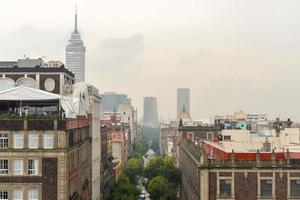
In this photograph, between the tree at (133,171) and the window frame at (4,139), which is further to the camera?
the tree at (133,171)

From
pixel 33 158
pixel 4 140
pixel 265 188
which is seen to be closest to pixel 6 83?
pixel 4 140

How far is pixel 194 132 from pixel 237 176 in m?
90.1

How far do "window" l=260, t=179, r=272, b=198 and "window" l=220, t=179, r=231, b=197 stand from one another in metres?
3.91

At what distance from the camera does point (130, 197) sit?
359 ft

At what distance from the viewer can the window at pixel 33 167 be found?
64.9 metres

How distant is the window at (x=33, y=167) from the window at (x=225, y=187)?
24.4 meters

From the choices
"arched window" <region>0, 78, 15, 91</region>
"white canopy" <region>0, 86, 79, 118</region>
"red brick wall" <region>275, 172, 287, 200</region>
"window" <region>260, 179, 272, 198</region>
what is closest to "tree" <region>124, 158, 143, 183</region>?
"arched window" <region>0, 78, 15, 91</region>

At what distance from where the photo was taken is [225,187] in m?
77.6

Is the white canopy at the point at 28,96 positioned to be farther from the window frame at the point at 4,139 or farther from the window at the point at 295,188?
the window at the point at 295,188

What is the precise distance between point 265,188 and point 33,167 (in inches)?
1150

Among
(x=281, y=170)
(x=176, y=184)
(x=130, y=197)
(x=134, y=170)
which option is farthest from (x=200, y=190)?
(x=134, y=170)

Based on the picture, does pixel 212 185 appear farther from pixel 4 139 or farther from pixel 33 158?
pixel 4 139

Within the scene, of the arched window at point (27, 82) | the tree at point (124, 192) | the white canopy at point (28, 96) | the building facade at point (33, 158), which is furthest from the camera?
the tree at point (124, 192)

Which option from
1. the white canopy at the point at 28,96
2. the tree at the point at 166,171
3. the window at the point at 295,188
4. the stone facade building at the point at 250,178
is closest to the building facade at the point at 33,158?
the white canopy at the point at 28,96
